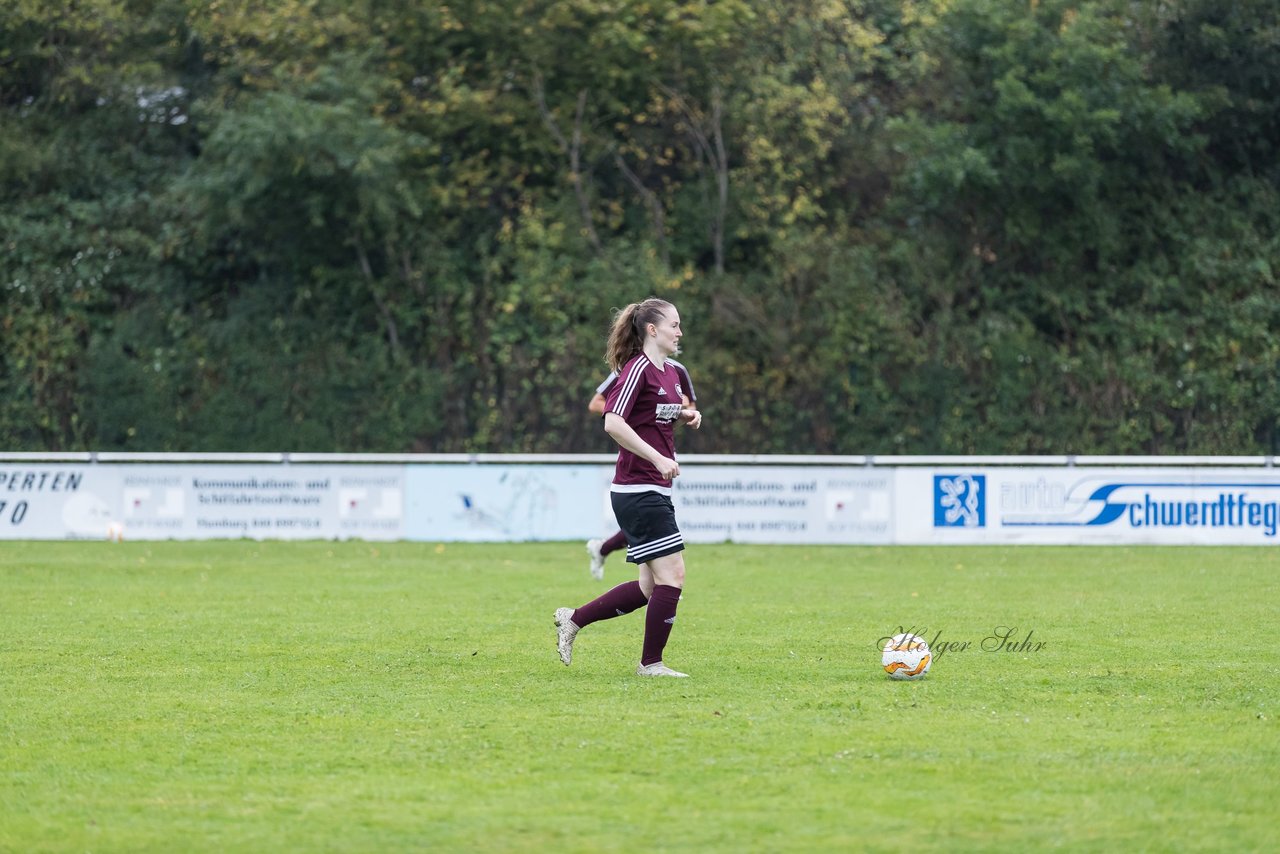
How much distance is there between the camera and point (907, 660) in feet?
28.5

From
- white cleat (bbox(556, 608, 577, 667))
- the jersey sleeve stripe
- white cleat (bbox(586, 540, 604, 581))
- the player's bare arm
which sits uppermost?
the jersey sleeve stripe

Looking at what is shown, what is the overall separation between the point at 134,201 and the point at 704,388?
11.4m

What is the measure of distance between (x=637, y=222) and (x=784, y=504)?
10.3 meters

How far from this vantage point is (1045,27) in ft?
89.9

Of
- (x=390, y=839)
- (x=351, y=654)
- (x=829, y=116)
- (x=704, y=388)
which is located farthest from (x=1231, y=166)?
(x=390, y=839)

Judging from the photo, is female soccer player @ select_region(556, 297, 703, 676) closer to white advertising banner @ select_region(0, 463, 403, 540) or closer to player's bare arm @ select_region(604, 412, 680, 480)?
player's bare arm @ select_region(604, 412, 680, 480)

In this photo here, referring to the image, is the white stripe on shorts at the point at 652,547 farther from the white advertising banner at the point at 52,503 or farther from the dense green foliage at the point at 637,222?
the dense green foliage at the point at 637,222

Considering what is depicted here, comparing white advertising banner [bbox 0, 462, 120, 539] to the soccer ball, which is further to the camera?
white advertising banner [bbox 0, 462, 120, 539]

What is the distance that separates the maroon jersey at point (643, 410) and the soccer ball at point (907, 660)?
1.54 metres

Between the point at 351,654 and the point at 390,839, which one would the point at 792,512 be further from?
the point at 390,839

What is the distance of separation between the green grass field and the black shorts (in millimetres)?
720

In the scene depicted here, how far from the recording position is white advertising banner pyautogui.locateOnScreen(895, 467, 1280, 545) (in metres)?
20.4

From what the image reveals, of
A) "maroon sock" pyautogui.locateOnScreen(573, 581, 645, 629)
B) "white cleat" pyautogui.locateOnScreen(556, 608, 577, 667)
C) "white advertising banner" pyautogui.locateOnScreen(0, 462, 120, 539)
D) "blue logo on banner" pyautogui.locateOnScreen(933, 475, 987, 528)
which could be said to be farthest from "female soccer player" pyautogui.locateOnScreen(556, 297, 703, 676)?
"white advertising banner" pyautogui.locateOnScreen(0, 462, 120, 539)

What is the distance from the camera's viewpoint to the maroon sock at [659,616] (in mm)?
8812
